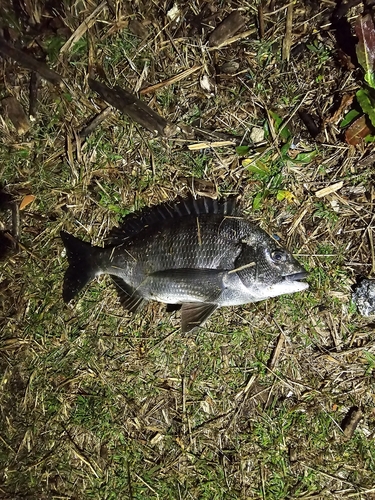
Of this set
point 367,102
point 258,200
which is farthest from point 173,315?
point 367,102

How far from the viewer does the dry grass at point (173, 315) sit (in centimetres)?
323

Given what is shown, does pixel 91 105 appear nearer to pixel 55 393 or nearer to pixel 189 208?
pixel 189 208

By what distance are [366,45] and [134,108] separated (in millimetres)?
1761

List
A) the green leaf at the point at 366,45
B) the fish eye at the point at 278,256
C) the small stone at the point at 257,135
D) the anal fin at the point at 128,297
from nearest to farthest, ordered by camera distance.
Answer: the green leaf at the point at 366,45, the fish eye at the point at 278,256, the small stone at the point at 257,135, the anal fin at the point at 128,297

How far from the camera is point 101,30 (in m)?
3.46

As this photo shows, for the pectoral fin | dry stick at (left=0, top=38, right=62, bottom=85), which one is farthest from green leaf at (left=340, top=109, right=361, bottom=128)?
dry stick at (left=0, top=38, right=62, bottom=85)

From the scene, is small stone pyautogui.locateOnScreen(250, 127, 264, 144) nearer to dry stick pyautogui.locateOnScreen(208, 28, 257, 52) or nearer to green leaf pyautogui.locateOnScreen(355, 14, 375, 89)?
dry stick pyautogui.locateOnScreen(208, 28, 257, 52)

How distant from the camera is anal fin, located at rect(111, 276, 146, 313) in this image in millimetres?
3395

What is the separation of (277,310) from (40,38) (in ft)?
9.98

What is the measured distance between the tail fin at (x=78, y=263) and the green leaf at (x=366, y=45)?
240cm

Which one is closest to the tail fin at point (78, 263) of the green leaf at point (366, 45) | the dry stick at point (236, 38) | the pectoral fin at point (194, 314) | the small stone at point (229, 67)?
the pectoral fin at point (194, 314)

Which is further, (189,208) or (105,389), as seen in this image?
(105,389)

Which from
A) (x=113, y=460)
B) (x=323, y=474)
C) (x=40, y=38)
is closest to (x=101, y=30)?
(x=40, y=38)

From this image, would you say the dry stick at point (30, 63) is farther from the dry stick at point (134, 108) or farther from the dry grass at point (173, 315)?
the dry stick at point (134, 108)
